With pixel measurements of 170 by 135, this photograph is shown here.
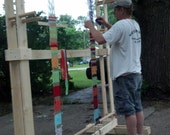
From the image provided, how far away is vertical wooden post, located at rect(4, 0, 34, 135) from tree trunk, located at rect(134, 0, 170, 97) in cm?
492

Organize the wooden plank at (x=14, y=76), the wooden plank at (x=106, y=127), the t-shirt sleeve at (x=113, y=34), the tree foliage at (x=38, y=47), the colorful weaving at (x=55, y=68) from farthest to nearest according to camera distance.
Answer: the tree foliage at (x=38, y=47) → the wooden plank at (x=106, y=127) → the t-shirt sleeve at (x=113, y=34) → the wooden plank at (x=14, y=76) → the colorful weaving at (x=55, y=68)

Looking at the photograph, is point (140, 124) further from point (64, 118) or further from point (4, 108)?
point (4, 108)

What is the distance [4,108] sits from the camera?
8594mm

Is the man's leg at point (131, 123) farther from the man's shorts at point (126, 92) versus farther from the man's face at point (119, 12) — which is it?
the man's face at point (119, 12)

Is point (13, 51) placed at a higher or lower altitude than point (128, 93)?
higher

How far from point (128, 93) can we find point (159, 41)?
418cm

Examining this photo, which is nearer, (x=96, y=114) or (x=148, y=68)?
(x=96, y=114)

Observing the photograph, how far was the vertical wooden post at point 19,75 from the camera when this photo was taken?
361 centimetres

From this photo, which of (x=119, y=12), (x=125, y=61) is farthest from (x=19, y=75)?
(x=119, y=12)

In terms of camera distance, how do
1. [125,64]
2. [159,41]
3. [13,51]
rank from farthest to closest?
1. [159,41]
2. [125,64]
3. [13,51]

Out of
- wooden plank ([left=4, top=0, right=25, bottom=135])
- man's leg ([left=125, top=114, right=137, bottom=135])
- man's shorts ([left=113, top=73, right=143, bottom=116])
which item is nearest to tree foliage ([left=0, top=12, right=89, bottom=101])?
man's shorts ([left=113, top=73, right=143, bottom=116])

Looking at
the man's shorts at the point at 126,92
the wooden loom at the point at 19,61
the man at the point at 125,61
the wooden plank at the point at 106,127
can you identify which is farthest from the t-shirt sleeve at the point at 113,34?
the wooden plank at the point at 106,127

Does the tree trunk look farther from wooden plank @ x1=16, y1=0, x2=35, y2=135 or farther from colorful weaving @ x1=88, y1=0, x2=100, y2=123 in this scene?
wooden plank @ x1=16, y1=0, x2=35, y2=135

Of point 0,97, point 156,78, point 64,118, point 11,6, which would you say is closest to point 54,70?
point 11,6
